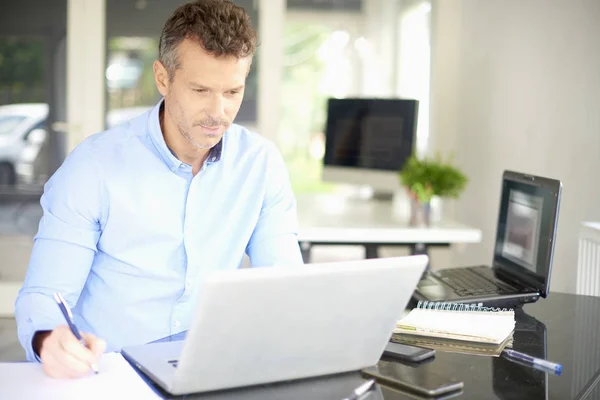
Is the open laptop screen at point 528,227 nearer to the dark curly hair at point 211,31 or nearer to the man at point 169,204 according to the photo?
the man at point 169,204

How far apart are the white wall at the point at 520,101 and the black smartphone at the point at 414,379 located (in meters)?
2.20

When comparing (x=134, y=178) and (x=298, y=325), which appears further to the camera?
(x=134, y=178)

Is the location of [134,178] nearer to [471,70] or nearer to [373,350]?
[373,350]

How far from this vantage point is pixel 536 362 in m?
1.40

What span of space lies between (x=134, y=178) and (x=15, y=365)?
1.83 feet

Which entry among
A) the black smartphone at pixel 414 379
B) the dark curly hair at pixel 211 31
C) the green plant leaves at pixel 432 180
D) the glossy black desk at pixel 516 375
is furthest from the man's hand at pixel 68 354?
the green plant leaves at pixel 432 180

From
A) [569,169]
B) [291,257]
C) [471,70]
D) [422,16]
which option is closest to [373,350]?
[291,257]

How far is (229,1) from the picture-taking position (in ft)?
5.89

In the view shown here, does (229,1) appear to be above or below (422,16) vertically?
below

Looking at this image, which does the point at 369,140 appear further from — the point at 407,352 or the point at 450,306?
the point at 407,352

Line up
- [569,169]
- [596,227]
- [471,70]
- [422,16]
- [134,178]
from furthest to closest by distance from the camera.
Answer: [422,16], [471,70], [569,169], [596,227], [134,178]

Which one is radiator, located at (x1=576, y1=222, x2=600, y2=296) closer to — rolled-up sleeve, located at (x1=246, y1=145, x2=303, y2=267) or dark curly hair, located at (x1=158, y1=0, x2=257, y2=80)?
rolled-up sleeve, located at (x1=246, y1=145, x2=303, y2=267)

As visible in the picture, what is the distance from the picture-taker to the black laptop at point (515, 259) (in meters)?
1.82

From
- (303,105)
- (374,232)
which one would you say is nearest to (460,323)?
(374,232)
